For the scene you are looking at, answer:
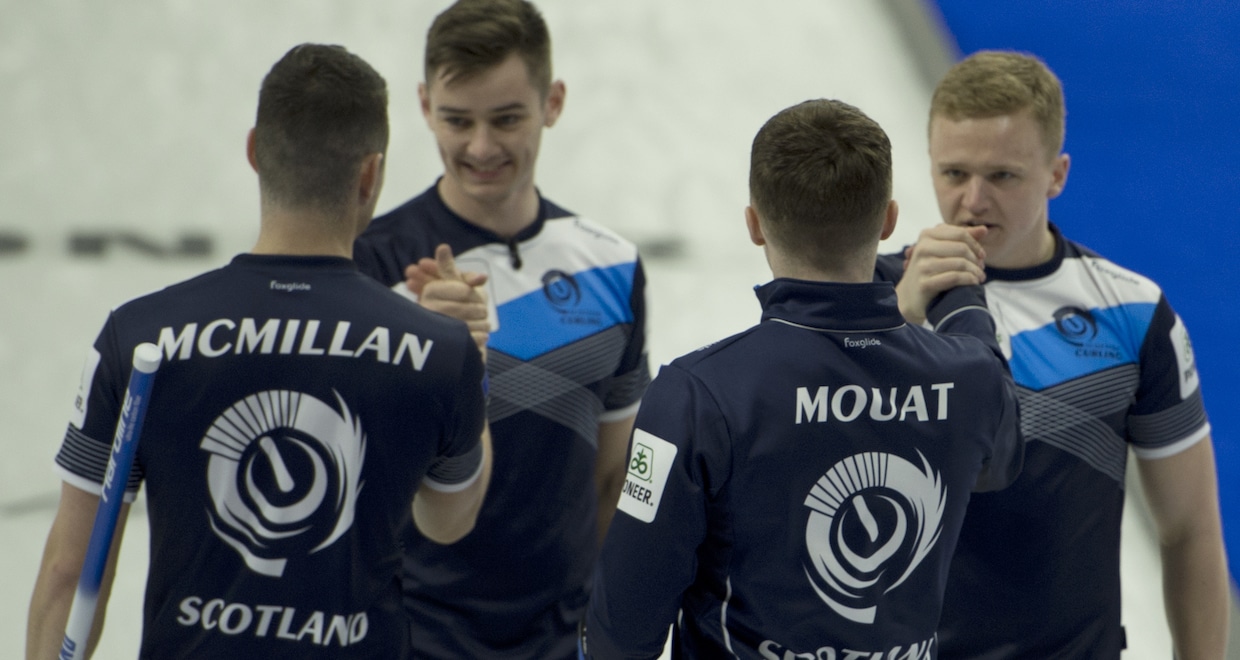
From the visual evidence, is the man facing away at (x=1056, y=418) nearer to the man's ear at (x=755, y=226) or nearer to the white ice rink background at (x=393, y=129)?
the man's ear at (x=755, y=226)

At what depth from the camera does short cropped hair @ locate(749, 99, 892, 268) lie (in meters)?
1.46

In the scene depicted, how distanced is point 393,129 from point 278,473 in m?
3.53

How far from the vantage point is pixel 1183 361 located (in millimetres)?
1940

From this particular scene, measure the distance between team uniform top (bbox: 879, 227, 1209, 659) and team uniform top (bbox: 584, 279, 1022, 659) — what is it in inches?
16.0

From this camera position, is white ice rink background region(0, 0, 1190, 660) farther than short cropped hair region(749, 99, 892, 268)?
Yes

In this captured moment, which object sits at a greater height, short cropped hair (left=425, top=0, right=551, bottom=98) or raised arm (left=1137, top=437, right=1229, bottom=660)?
short cropped hair (left=425, top=0, right=551, bottom=98)

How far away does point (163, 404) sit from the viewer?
1.48m

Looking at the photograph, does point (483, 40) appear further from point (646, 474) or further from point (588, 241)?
point (646, 474)

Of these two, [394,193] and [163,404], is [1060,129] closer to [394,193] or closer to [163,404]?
[163,404]

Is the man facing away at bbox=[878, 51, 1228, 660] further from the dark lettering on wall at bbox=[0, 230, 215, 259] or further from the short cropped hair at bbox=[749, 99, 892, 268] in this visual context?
the dark lettering on wall at bbox=[0, 230, 215, 259]

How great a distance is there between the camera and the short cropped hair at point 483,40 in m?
2.19

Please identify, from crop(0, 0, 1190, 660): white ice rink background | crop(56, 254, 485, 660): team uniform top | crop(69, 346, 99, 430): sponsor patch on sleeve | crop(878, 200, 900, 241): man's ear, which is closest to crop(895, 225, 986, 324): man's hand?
crop(878, 200, 900, 241): man's ear

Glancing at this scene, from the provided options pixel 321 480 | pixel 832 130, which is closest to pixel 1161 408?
pixel 832 130

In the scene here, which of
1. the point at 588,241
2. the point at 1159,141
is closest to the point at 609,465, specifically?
the point at 588,241
